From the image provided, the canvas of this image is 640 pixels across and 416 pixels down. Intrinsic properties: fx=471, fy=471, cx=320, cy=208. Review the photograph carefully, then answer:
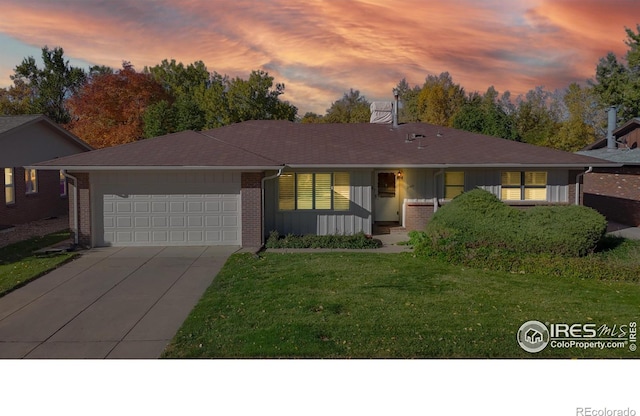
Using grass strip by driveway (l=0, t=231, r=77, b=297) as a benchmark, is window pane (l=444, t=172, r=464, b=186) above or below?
above

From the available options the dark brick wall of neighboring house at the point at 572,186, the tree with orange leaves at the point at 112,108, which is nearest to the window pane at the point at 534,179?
the dark brick wall of neighboring house at the point at 572,186

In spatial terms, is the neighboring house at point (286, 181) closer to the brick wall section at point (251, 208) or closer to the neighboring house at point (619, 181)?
the brick wall section at point (251, 208)

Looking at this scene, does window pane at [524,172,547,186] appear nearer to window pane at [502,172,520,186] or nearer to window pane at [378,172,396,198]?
window pane at [502,172,520,186]

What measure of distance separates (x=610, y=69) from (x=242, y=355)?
137ft

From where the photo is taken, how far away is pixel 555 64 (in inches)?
758

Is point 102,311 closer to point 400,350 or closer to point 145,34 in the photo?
point 400,350

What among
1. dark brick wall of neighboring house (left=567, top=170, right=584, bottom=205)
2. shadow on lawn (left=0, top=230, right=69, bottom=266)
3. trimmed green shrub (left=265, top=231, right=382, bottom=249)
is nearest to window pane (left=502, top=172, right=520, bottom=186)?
dark brick wall of neighboring house (left=567, top=170, right=584, bottom=205)

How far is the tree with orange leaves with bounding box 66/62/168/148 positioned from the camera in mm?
35438

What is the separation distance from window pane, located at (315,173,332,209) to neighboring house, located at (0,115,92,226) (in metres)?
13.4

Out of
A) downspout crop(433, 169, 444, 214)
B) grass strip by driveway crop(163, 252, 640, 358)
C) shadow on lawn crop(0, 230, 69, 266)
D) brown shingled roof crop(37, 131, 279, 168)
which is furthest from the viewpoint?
downspout crop(433, 169, 444, 214)

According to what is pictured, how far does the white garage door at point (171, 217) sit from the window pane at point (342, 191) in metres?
3.60

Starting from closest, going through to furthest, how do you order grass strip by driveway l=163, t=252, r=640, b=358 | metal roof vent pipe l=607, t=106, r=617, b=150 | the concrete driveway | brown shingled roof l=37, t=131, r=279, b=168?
grass strip by driveway l=163, t=252, r=640, b=358 → the concrete driveway → brown shingled roof l=37, t=131, r=279, b=168 → metal roof vent pipe l=607, t=106, r=617, b=150

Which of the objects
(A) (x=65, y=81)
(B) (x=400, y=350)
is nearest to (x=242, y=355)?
(B) (x=400, y=350)

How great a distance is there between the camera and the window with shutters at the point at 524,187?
17750 mm
